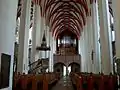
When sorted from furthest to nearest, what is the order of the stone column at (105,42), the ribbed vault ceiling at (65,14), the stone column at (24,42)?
the ribbed vault ceiling at (65,14)
the stone column at (24,42)
the stone column at (105,42)

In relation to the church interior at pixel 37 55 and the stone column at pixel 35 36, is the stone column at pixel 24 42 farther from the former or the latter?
the stone column at pixel 35 36

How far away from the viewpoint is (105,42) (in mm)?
10875

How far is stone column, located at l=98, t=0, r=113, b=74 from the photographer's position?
409 inches

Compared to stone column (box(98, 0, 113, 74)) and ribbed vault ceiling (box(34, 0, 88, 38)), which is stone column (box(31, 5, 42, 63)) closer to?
ribbed vault ceiling (box(34, 0, 88, 38))

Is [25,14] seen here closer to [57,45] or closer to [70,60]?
[70,60]

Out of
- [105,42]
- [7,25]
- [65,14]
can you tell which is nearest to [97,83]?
[7,25]

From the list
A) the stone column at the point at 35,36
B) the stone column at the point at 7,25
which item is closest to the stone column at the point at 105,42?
the stone column at the point at 35,36

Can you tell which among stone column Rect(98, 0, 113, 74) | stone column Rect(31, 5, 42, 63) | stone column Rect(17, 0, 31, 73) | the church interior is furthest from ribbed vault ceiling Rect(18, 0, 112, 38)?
stone column Rect(17, 0, 31, 73)

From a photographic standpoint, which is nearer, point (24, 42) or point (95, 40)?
point (24, 42)

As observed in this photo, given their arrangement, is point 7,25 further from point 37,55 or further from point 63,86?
point 37,55

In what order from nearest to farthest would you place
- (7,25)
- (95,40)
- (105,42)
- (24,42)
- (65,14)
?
(7,25) → (105,42) → (24,42) → (95,40) → (65,14)

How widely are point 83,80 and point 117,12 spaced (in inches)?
127

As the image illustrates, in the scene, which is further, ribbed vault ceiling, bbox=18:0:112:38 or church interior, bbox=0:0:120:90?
ribbed vault ceiling, bbox=18:0:112:38

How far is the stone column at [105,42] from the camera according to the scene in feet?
34.1
